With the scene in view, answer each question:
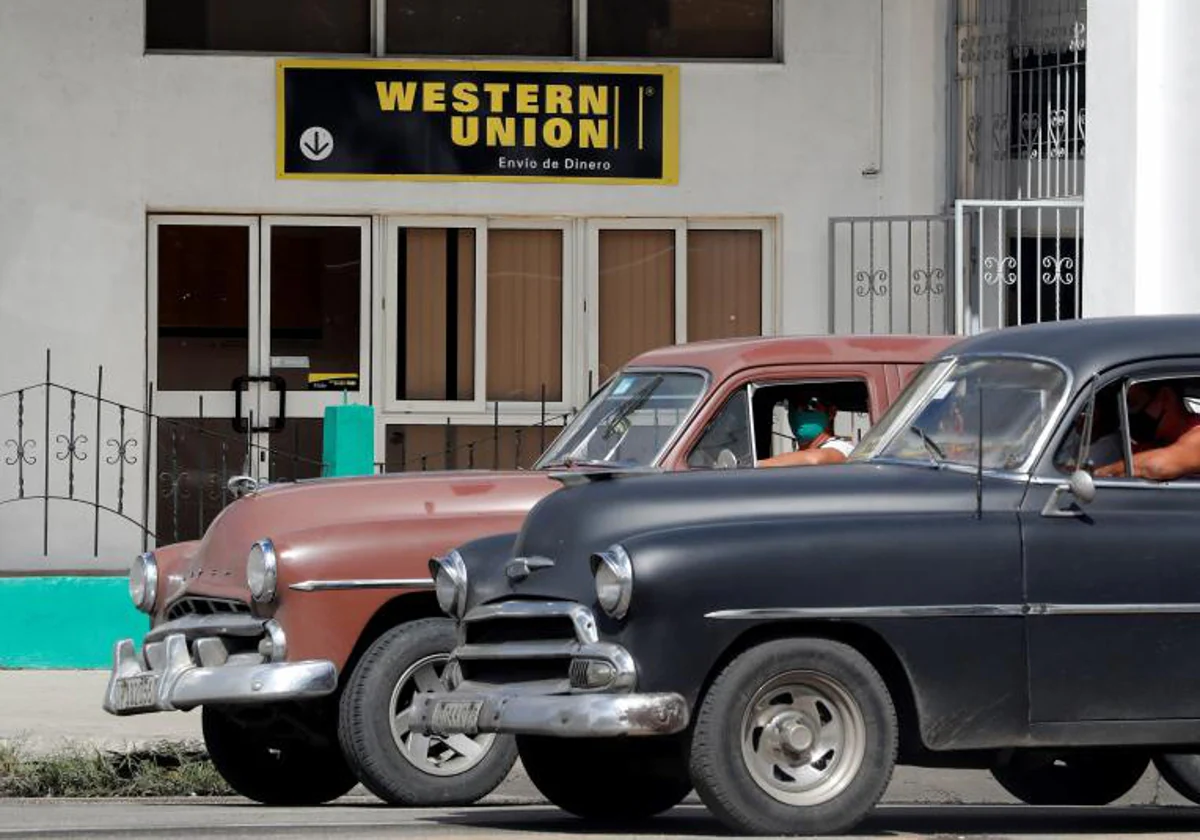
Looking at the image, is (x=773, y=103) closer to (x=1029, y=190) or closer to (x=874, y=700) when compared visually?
(x=1029, y=190)

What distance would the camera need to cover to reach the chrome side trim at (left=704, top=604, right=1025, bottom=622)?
758cm

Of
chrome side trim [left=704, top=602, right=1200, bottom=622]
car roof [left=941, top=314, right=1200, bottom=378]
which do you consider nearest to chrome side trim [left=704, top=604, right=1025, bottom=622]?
chrome side trim [left=704, top=602, right=1200, bottom=622]

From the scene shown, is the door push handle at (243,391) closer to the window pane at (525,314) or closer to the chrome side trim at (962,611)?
the window pane at (525,314)

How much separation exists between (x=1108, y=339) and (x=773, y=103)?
32.4 feet

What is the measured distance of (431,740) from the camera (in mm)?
9445

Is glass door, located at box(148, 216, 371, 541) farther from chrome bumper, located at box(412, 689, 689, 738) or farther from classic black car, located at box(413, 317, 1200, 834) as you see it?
chrome bumper, located at box(412, 689, 689, 738)

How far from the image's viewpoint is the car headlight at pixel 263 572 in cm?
941

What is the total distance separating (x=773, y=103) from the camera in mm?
17891

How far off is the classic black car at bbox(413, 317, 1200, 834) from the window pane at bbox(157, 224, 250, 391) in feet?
30.8

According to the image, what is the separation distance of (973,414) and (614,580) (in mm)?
1378

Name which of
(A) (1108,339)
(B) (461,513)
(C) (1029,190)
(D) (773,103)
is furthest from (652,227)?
Result: (A) (1108,339)

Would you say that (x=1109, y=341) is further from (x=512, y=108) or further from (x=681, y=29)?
(x=681, y=29)

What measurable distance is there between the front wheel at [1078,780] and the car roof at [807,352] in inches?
61.8

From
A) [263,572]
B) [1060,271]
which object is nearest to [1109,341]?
[263,572]
